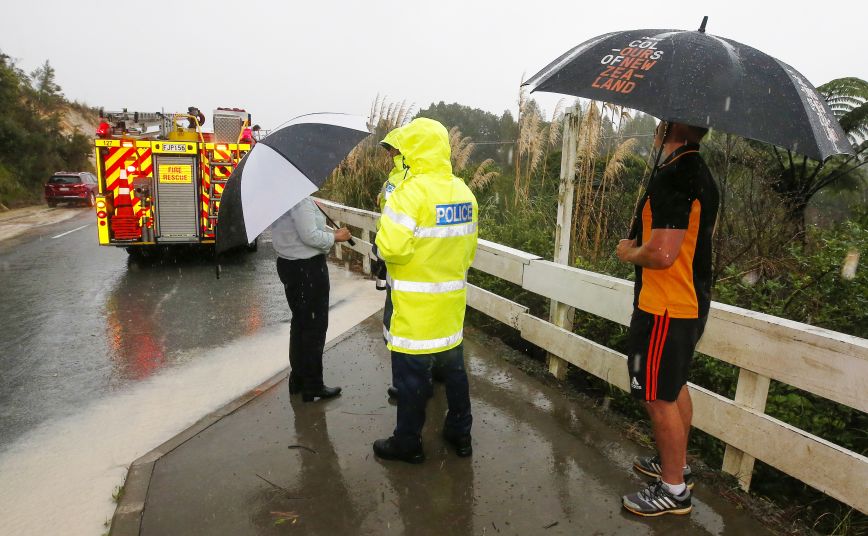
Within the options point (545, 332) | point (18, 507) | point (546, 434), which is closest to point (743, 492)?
point (546, 434)

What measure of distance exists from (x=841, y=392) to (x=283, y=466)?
2822mm

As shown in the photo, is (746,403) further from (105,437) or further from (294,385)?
(105,437)

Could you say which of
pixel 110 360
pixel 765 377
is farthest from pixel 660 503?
pixel 110 360

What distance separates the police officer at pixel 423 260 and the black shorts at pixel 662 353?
3.18 ft

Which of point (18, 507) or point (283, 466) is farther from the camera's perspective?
point (283, 466)

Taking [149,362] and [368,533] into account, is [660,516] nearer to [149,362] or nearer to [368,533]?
[368,533]

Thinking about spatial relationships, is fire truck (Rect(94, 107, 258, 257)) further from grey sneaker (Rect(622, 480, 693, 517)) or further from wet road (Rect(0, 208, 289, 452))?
grey sneaker (Rect(622, 480, 693, 517))

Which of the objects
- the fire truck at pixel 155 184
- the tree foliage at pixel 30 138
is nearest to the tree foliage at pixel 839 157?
the fire truck at pixel 155 184

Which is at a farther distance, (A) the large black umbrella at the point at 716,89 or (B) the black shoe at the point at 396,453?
(B) the black shoe at the point at 396,453

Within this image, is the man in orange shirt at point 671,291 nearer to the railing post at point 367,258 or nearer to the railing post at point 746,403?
the railing post at point 746,403

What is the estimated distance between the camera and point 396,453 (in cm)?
328

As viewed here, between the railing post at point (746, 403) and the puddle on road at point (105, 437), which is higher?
the railing post at point (746, 403)

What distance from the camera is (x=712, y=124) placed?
2.11 meters

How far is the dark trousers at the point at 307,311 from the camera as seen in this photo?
13.2ft
